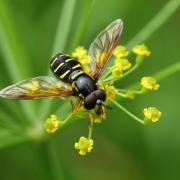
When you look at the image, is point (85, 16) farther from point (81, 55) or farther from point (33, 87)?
point (33, 87)

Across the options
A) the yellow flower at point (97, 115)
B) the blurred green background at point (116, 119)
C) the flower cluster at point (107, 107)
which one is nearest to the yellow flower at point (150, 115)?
the flower cluster at point (107, 107)

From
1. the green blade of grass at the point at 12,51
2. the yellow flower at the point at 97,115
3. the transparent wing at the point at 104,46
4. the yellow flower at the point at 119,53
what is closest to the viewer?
the yellow flower at the point at 97,115

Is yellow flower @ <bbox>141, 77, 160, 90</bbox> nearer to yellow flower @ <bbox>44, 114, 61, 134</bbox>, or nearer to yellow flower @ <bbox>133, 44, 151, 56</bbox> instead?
yellow flower @ <bbox>133, 44, 151, 56</bbox>

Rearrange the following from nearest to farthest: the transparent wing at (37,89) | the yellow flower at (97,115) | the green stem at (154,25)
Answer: the transparent wing at (37,89)
the yellow flower at (97,115)
the green stem at (154,25)

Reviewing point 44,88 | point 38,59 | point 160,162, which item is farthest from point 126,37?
point 44,88

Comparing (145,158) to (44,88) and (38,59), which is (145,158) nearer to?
(38,59)

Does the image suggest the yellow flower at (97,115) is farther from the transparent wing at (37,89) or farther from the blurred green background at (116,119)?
the blurred green background at (116,119)

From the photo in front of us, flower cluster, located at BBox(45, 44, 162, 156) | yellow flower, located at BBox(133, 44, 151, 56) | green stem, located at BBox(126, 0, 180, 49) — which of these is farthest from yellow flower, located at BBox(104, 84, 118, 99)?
green stem, located at BBox(126, 0, 180, 49)

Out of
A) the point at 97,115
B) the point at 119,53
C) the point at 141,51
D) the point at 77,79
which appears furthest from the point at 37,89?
the point at 141,51
